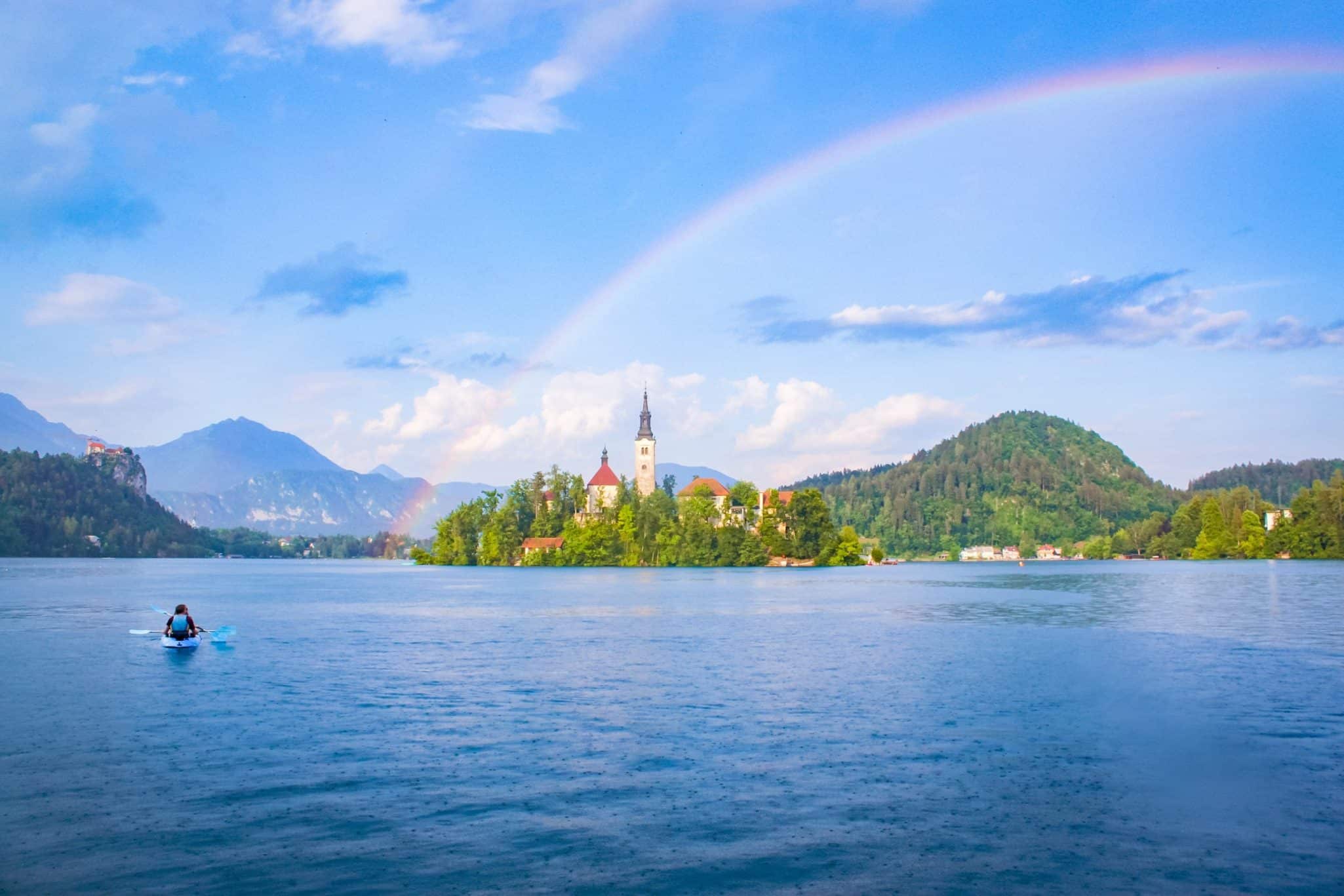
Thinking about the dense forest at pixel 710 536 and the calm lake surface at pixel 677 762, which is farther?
the dense forest at pixel 710 536

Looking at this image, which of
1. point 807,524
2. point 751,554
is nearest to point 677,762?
point 807,524

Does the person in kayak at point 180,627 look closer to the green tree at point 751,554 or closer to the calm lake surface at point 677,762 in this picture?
the calm lake surface at point 677,762

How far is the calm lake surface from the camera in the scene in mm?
16391

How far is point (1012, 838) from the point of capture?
17812 mm

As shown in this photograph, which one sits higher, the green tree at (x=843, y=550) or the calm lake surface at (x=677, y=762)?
the green tree at (x=843, y=550)

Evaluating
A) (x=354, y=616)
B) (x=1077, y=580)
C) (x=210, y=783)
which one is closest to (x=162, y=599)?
(x=354, y=616)

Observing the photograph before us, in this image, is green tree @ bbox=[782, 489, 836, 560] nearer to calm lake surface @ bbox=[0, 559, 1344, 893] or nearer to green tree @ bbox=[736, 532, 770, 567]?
green tree @ bbox=[736, 532, 770, 567]

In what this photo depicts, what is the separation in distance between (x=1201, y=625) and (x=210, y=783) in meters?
55.3

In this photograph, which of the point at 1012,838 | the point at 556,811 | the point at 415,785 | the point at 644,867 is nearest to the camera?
the point at 644,867

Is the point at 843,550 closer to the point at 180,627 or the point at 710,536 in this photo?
the point at 710,536

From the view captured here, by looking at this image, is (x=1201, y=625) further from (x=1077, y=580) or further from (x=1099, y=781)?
(x=1077, y=580)

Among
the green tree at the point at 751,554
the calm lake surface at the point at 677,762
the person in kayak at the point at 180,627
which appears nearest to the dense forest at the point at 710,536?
the green tree at the point at 751,554

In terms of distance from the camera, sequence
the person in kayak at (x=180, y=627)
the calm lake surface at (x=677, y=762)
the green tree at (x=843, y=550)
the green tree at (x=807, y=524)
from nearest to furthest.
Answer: the calm lake surface at (x=677, y=762), the person in kayak at (x=180, y=627), the green tree at (x=807, y=524), the green tree at (x=843, y=550)

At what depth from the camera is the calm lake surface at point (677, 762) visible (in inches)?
645
